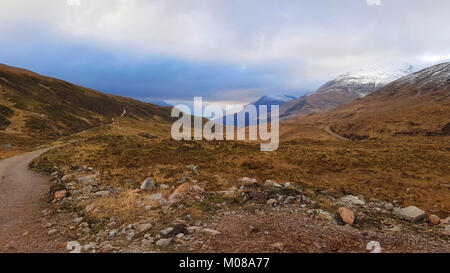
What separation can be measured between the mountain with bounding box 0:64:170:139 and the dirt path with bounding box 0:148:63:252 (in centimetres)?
5101

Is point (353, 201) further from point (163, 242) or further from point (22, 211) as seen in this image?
point (22, 211)

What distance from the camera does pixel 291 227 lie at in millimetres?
9672

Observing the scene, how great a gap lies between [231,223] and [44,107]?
345 ft

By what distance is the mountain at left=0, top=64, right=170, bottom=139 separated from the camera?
6594 cm

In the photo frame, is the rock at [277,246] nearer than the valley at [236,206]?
Yes

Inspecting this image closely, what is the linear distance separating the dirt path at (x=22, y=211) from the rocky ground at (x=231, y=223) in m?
0.33

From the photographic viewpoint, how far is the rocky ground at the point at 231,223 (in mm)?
8336

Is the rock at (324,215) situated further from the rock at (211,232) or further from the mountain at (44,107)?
the mountain at (44,107)

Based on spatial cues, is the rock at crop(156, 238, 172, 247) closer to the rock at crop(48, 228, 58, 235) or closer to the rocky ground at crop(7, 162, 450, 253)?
the rocky ground at crop(7, 162, 450, 253)

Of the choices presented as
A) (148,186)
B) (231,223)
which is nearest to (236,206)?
(231,223)

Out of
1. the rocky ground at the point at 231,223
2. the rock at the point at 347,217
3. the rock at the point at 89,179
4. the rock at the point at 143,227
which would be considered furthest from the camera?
the rock at the point at 89,179

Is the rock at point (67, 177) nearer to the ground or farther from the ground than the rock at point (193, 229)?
farther from the ground

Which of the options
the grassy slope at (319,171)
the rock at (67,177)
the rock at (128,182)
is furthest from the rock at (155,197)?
the rock at (67,177)
